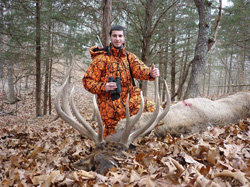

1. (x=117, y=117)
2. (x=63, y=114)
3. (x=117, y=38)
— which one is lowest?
(x=117, y=117)

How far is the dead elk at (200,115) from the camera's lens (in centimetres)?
351

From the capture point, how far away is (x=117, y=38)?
3367 millimetres

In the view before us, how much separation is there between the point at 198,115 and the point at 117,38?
2.20 m

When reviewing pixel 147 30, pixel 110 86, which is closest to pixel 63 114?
pixel 110 86

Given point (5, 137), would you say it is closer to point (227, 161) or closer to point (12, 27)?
point (227, 161)

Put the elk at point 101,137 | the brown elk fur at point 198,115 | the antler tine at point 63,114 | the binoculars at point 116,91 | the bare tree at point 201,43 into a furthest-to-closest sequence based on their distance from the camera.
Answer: the bare tree at point 201,43
the brown elk fur at point 198,115
the binoculars at point 116,91
the antler tine at point 63,114
the elk at point 101,137

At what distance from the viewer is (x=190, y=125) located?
3.55m

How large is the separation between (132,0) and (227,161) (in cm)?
674

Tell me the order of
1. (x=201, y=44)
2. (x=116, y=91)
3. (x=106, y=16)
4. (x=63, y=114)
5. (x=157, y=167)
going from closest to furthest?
(x=157, y=167) < (x=63, y=114) < (x=116, y=91) < (x=201, y=44) < (x=106, y=16)

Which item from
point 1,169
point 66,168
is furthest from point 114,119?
point 1,169

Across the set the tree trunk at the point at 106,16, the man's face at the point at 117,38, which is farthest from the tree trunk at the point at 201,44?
the man's face at the point at 117,38

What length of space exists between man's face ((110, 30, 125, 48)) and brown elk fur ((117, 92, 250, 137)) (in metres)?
1.41

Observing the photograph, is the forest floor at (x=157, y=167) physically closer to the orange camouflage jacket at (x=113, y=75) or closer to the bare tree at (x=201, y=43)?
the orange camouflage jacket at (x=113, y=75)

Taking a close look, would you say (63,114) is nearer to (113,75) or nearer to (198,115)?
(113,75)
